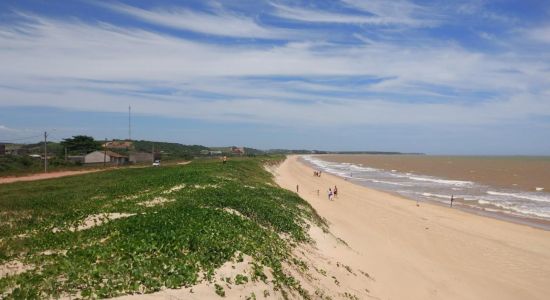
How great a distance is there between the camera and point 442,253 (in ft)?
71.9

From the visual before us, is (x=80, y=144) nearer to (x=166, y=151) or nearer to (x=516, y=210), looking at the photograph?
(x=166, y=151)

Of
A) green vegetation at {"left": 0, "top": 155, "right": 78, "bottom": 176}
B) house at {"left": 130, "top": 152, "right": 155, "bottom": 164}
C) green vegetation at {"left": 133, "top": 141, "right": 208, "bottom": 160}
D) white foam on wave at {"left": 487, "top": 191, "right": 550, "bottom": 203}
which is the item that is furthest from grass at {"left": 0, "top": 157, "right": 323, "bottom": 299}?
green vegetation at {"left": 133, "top": 141, "right": 208, "bottom": 160}

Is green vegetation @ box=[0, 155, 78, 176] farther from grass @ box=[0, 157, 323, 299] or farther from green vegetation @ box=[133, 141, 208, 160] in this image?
green vegetation @ box=[133, 141, 208, 160]

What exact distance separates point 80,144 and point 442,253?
89.1 m

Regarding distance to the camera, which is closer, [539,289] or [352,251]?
[539,289]

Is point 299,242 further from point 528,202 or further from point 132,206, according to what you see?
point 528,202

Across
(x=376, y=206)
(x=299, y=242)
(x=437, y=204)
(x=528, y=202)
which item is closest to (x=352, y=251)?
(x=299, y=242)

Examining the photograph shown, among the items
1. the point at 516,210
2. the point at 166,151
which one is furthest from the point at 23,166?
the point at 166,151

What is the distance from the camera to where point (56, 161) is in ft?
228

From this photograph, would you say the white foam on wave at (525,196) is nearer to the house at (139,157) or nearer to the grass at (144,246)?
the grass at (144,246)

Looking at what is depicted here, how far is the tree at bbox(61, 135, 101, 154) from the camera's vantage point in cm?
9412

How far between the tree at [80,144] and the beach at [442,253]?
7502 centimetres

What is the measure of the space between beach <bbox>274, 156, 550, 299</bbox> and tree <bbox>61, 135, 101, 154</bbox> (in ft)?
246

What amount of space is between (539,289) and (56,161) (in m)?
69.8
